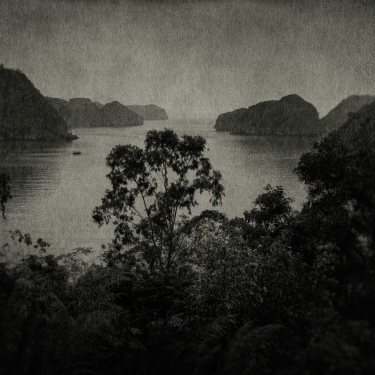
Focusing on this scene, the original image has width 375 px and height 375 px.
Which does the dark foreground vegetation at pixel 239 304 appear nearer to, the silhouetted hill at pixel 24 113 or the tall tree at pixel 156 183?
the tall tree at pixel 156 183

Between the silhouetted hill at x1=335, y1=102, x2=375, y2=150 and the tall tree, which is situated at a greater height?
the silhouetted hill at x1=335, y1=102, x2=375, y2=150

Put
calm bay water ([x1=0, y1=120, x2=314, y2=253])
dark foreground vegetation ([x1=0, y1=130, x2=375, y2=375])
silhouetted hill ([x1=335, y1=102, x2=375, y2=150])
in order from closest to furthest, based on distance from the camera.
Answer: dark foreground vegetation ([x1=0, y1=130, x2=375, y2=375]), silhouetted hill ([x1=335, y1=102, x2=375, y2=150]), calm bay water ([x1=0, y1=120, x2=314, y2=253])

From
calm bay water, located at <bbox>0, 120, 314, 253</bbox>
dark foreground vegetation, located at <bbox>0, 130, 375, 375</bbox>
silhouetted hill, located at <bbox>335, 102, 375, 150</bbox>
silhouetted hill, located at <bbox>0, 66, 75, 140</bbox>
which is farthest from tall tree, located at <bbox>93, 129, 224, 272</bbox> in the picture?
silhouetted hill, located at <bbox>0, 66, 75, 140</bbox>

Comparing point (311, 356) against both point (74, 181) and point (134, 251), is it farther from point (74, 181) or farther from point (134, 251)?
point (74, 181)

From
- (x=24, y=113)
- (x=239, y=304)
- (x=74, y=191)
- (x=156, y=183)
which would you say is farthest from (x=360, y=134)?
(x=24, y=113)

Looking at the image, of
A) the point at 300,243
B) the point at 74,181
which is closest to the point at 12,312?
the point at 300,243

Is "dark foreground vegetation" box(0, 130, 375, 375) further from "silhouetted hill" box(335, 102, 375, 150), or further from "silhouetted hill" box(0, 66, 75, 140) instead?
"silhouetted hill" box(0, 66, 75, 140)

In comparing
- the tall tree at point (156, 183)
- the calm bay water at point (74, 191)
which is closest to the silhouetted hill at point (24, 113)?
the calm bay water at point (74, 191)
